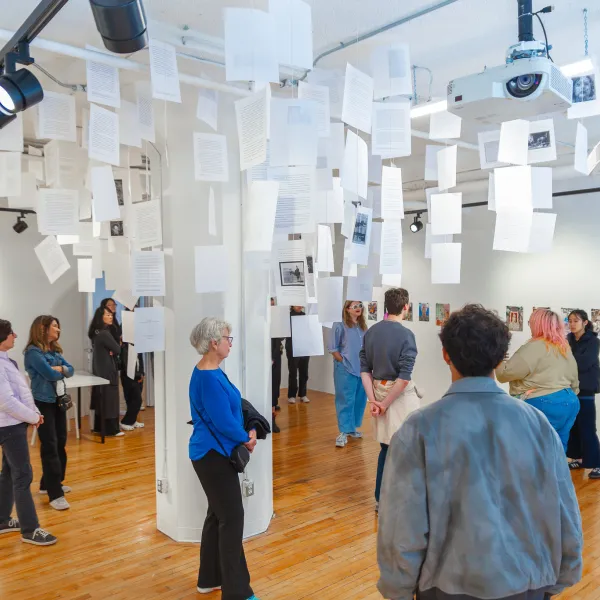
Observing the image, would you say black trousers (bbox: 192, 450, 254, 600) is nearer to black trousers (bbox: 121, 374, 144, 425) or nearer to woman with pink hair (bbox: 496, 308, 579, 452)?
woman with pink hair (bbox: 496, 308, 579, 452)

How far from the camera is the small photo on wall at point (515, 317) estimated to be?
7445 millimetres

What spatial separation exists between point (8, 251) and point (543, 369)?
6680 mm

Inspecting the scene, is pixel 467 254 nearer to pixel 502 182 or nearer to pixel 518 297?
pixel 518 297

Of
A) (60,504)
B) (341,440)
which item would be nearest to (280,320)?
(60,504)

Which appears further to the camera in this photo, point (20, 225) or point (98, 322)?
point (20, 225)

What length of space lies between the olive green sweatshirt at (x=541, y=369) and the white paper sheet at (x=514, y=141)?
1.52 meters

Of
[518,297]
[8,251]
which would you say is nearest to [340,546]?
[518,297]

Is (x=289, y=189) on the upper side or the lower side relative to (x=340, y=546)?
upper

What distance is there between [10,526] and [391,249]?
319 centimetres

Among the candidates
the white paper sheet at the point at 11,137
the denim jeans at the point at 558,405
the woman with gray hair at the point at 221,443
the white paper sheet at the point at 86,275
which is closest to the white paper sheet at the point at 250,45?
the woman with gray hair at the point at 221,443

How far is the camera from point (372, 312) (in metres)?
9.56

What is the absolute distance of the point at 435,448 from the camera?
155cm

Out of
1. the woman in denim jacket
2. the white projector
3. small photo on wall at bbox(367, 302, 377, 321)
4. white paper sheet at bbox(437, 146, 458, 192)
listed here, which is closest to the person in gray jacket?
the white projector

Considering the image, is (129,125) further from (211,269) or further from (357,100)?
(357,100)
